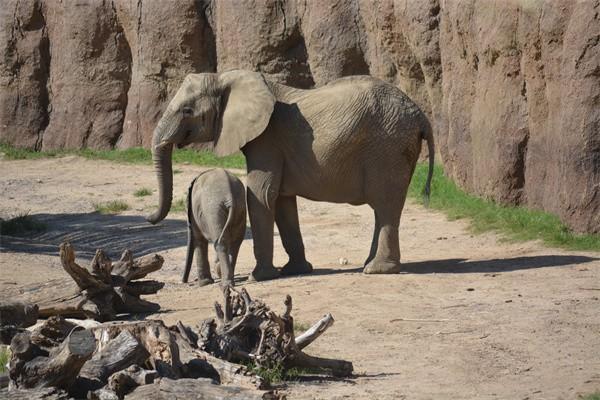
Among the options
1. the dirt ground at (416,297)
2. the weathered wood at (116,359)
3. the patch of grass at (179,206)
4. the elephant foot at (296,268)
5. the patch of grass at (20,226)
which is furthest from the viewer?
the patch of grass at (179,206)

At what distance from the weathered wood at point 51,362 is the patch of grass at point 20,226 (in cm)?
904

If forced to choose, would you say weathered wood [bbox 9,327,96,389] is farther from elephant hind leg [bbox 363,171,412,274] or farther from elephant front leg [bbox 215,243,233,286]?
elephant hind leg [bbox 363,171,412,274]

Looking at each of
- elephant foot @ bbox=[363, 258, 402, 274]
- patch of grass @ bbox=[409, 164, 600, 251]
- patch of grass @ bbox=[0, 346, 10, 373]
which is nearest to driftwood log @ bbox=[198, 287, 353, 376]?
patch of grass @ bbox=[0, 346, 10, 373]

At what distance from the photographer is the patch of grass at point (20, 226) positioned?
15.8 metres

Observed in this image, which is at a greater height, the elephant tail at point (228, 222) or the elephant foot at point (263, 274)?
the elephant tail at point (228, 222)

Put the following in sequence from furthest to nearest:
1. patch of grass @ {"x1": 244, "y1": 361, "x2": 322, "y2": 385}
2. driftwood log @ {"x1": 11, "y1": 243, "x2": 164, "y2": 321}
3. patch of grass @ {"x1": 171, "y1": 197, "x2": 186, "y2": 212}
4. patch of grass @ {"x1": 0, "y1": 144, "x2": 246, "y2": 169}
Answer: patch of grass @ {"x1": 0, "y1": 144, "x2": 246, "y2": 169}, patch of grass @ {"x1": 171, "y1": 197, "x2": 186, "y2": 212}, driftwood log @ {"x1": 11, "y1": 243, "x2": 164, "y2": 321}, patch of grass @ {"x1": 244, "y1": 361, "x2": 322, "y2": 385}

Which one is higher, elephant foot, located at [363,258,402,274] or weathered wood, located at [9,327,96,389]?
weathered wood, located at [9,327,96,389]

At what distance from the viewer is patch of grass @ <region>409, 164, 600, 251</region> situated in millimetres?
12781

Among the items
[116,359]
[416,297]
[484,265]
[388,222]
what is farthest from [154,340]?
[484,265]

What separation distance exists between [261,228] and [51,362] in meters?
5.38

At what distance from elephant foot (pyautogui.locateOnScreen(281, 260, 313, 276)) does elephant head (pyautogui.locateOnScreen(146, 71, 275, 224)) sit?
4.34 feet

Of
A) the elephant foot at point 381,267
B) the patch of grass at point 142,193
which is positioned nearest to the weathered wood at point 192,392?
the elephant foot at point 381,267

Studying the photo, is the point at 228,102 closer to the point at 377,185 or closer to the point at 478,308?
the point at 377,185

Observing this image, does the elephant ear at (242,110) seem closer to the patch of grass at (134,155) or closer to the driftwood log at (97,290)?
the driftwood log at (97,290)
